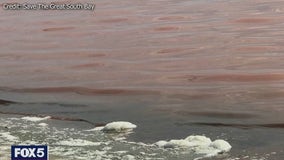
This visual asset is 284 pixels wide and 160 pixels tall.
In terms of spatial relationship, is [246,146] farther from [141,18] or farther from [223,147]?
[141,18]

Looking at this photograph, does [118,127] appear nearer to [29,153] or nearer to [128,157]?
[128,157]

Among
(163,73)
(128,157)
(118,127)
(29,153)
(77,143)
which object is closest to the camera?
(29,153)

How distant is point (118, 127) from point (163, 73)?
72.1 inches

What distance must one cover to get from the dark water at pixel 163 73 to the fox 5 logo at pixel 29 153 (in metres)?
0.82

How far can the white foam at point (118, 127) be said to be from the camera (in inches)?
178

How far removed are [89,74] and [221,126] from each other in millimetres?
2447

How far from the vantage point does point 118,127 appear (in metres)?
4.53

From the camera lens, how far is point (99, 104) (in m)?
5.46

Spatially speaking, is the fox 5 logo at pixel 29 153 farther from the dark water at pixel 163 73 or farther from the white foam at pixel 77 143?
the dark water at pixel 163 73

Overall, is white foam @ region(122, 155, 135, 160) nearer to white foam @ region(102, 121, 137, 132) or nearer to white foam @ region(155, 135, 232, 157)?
white foam @ region(155, 135, 232, 157)

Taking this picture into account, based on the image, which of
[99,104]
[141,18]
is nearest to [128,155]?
[99,104]

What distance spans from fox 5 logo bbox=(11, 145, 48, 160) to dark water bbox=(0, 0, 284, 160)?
82 centimetres

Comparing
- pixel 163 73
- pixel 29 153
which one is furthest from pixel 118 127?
pixel 163 73

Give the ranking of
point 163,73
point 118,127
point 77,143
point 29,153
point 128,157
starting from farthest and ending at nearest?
point 163,73
point 118,127
point 77,143
point 128,157
point 29,153
